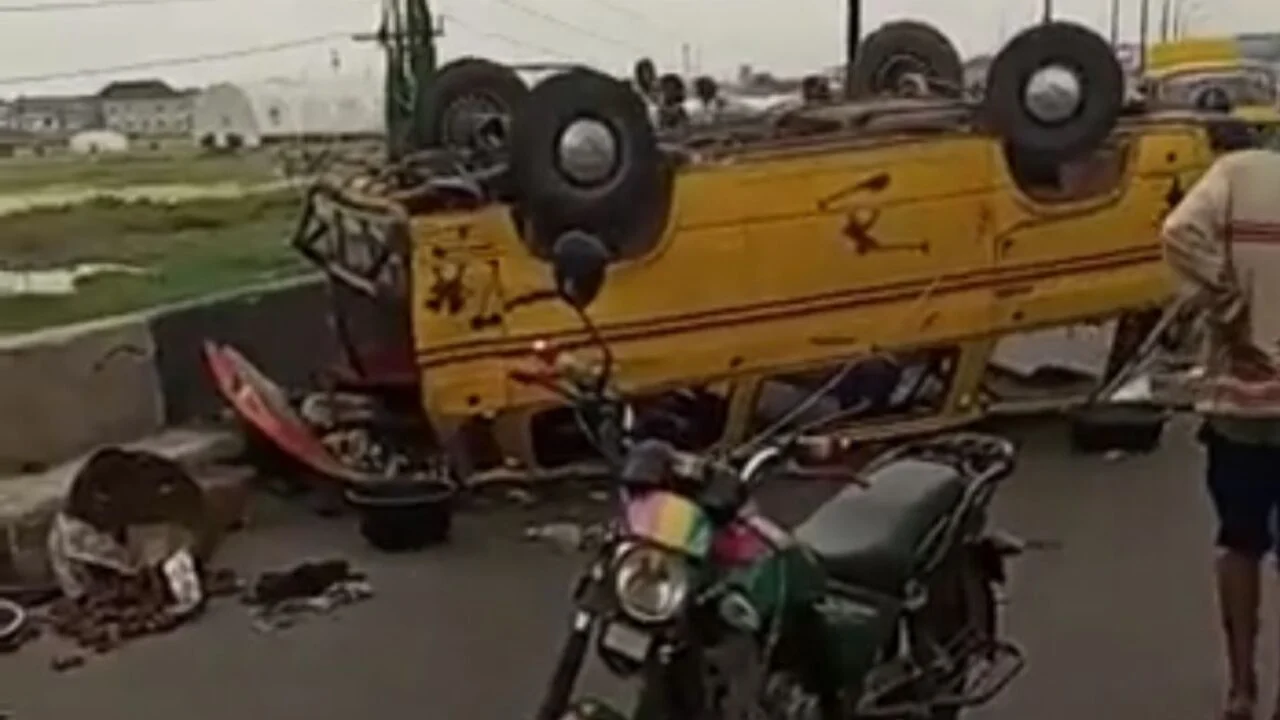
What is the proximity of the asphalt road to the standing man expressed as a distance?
86 centimetres

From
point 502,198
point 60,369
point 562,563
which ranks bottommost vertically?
point 562,563

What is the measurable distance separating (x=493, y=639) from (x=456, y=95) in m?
3.98

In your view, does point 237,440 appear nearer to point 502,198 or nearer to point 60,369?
point 60,369

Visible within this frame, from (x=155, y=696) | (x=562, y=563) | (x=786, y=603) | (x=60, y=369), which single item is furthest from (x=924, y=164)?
(x=786, y=603)

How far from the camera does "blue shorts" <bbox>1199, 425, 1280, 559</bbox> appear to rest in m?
5.00

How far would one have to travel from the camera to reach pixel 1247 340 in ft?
16.4

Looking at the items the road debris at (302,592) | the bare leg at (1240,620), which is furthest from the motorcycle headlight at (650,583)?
the road debris at (302,592)

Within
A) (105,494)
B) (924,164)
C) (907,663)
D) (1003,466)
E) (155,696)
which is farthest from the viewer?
(924,164)

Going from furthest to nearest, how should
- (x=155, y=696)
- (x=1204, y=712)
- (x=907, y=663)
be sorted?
(x=155, y=696)
(x=1204, y=712)
(x=907, y=663)

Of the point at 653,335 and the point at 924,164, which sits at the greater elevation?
the point at 924,164

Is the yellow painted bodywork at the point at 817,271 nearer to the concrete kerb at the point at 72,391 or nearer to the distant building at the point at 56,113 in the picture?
the concrete kerb at the point at 72,391

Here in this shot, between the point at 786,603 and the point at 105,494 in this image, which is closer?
the point at 786,603

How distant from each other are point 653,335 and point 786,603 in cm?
466

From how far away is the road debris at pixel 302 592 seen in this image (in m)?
7.12
